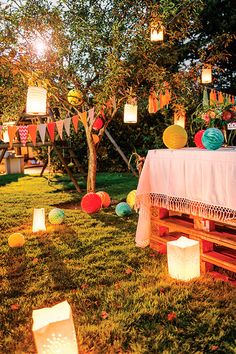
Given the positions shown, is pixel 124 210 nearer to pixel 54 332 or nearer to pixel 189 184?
pixel 189 184

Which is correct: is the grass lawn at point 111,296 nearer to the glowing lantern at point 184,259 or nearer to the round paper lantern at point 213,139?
the glowing lantern at point 184,259

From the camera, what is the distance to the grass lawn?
261 cm

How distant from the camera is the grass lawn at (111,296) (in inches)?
103

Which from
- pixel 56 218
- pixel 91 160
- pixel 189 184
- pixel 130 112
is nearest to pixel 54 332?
pixel 189 184

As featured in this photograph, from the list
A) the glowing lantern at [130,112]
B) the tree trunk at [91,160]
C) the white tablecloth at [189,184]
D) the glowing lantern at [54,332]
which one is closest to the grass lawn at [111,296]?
the glowing lantern at [54,332]

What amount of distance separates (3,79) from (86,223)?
10.9ft

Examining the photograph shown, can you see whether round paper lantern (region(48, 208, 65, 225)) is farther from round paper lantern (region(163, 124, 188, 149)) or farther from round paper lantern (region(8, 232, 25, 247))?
round paper lantern (region(163, 124, 188, 149))

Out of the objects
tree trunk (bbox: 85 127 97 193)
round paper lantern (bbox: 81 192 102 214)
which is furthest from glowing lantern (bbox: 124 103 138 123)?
round paper lantern (bbox: 81 192 102 214)

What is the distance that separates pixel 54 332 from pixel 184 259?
5.29 feet

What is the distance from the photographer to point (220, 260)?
11.6 feet

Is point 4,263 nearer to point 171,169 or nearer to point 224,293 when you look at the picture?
point 171,169

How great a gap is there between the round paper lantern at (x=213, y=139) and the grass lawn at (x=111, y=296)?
4.16 ft

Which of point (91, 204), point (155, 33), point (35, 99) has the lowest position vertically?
point (91, 204)

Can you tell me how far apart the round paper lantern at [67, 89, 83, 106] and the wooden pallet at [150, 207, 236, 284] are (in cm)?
327
